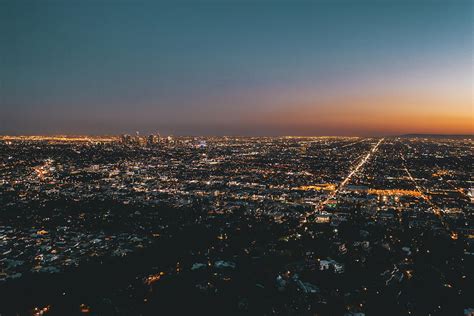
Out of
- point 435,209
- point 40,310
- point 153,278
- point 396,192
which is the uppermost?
point 396,192

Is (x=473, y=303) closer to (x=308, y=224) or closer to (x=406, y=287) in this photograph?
(x=406, y=287)

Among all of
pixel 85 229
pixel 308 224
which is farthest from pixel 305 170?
pixel 85 229

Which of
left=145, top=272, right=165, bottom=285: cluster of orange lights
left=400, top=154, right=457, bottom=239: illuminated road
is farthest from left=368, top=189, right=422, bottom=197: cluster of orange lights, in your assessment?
left=145, top=272, right=165, bottom=285: cluster of orange lights

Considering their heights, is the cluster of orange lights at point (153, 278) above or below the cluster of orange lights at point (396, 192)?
below

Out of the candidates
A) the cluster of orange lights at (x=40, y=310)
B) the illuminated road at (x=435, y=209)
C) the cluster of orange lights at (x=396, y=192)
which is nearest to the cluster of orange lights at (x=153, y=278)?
the cluster of orange lights at (x=40, y=310)

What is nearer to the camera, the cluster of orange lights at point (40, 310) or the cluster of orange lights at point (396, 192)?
the cluster of orange lights at point (40, 310)

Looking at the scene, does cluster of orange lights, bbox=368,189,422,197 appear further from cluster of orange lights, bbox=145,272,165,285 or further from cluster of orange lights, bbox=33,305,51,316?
cluster of orange lights, bbox=33,305,51,316

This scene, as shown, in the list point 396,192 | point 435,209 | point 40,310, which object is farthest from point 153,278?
point 396,192

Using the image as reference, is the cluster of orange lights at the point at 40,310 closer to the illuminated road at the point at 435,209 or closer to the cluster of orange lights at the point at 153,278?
the cluster of orange lights at the point at 153,278

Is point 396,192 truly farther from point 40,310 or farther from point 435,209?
point 40,310

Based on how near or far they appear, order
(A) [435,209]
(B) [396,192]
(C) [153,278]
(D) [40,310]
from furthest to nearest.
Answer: (B) [396,192] < (A) [435,209] < (C) [153,278] < (D) [40,310]

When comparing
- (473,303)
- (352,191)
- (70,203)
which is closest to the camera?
(473,303)
